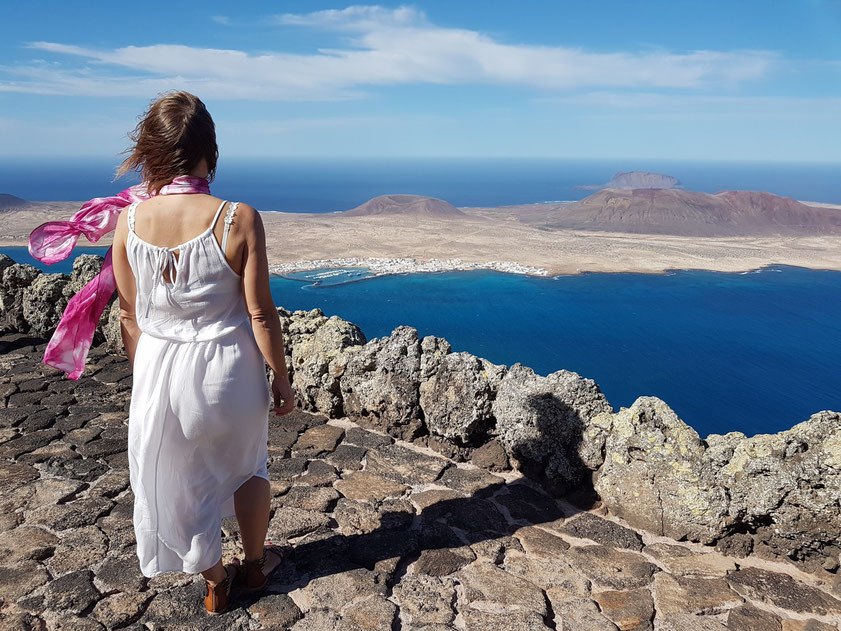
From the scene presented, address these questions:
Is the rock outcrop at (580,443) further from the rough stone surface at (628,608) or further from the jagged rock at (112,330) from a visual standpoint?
the jagged rock at (112,330)

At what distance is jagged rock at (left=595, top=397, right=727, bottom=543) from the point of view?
3.33 m

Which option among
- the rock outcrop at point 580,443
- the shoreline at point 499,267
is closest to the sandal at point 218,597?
the rock outcrop at point 580,443

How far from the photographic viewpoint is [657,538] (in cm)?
341

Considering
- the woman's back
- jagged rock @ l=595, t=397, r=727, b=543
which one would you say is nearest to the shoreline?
jagged rock @ l=595, t=397, r=727, b=543

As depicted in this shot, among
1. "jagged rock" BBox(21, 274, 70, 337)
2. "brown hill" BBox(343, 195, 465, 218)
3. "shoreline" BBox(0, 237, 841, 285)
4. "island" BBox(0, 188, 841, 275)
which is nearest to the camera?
"jagged rock" BBox(21, 274, 70, 337)

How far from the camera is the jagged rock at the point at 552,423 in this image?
3855 mm

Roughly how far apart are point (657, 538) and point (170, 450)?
269cm

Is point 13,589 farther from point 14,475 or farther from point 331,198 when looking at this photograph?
point 331,198

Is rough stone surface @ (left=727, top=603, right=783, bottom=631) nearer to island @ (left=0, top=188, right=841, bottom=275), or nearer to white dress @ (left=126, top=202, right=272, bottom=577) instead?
white dress @ (left=126, top=202, right=272, bottom=577)

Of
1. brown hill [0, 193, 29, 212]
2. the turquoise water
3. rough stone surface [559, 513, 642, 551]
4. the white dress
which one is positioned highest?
brown hill [0, 193, 29, 212]

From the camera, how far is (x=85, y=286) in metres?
2.81

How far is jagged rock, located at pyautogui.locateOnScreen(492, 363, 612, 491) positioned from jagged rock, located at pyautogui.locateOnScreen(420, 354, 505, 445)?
0.18 metres

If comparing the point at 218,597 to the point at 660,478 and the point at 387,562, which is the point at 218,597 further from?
the point at 660,478

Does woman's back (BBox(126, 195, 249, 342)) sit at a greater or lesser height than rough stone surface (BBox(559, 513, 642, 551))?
greater
